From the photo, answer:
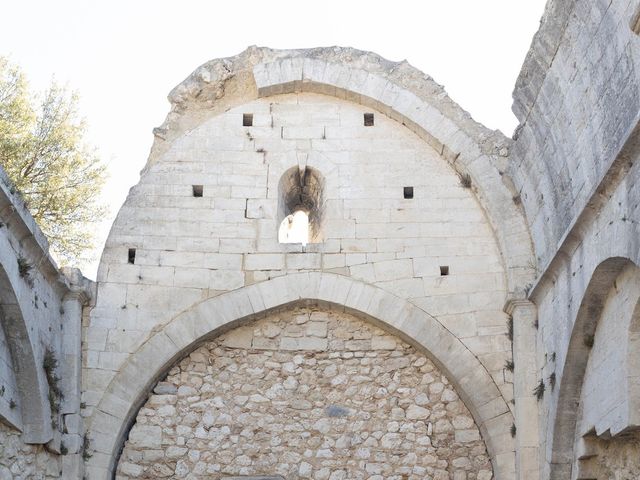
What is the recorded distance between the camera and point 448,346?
450 inches

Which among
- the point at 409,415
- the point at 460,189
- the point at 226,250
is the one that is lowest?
the point at 409,415

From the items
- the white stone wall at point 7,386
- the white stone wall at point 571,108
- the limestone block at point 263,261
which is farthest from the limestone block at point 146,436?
the white stone wall at point 571,108

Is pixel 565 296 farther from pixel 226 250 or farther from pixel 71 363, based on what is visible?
pixel 71 363

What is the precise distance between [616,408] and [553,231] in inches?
94.4

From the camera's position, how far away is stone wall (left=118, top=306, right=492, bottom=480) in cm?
1123

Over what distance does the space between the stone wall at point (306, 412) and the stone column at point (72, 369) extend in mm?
570

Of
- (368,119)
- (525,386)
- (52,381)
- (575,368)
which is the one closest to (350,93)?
(368,119)

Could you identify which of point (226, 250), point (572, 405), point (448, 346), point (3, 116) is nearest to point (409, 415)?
point (448, 346)

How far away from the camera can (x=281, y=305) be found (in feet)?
38.5

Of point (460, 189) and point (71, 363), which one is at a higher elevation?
point (460, 189)

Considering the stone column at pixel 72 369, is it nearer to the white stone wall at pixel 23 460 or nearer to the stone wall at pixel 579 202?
the white stone wall at pixel 23 460

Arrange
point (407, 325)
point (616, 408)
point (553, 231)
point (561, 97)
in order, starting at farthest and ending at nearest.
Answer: point (407, 325) → point (553, 231) → point (561, 97) → point (616, 408)

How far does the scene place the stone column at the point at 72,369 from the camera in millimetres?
10859

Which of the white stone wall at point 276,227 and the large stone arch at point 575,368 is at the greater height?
the white stone wall at point 276,227
